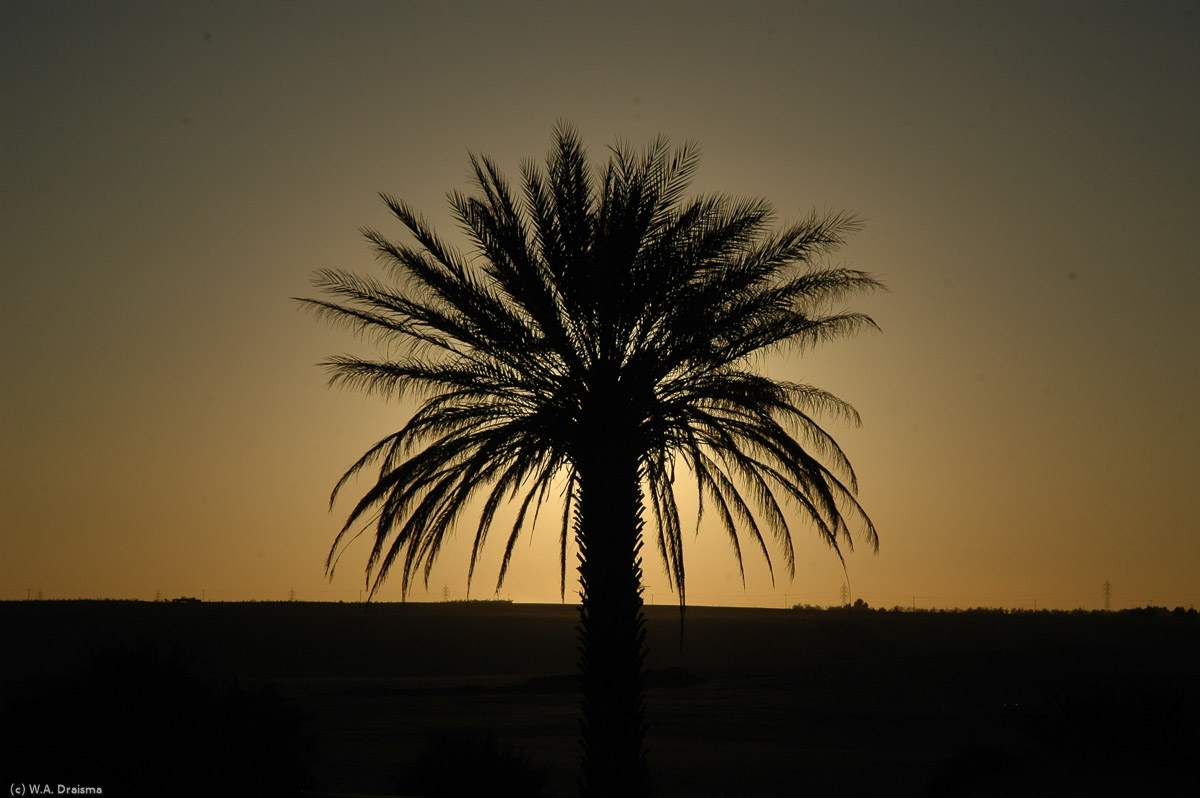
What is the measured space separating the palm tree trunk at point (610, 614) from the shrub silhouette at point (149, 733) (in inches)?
201

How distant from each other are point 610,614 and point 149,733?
21.3ft

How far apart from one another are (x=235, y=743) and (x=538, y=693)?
3080 cm

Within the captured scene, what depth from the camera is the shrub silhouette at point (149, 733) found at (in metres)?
8.88

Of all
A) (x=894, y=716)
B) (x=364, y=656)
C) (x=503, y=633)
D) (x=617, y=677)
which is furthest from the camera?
(x=503, y=633)

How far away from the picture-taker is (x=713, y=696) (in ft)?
119

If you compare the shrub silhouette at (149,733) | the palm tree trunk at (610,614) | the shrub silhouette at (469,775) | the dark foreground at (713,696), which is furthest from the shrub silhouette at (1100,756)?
the shrub silhouette at (149,733)

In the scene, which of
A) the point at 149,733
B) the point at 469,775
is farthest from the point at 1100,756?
the point at 149,733

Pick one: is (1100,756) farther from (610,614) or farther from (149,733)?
(149,733)

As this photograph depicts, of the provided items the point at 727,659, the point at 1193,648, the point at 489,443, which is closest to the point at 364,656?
the point at 727,659

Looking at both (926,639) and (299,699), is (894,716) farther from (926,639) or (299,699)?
(926,639)

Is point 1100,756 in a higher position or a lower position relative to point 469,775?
higher

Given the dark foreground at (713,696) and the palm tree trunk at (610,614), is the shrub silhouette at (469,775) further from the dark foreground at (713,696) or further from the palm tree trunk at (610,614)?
the palm tree trunk at (610,614)

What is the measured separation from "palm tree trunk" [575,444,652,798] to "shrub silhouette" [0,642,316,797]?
16.8ft

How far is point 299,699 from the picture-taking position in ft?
125
